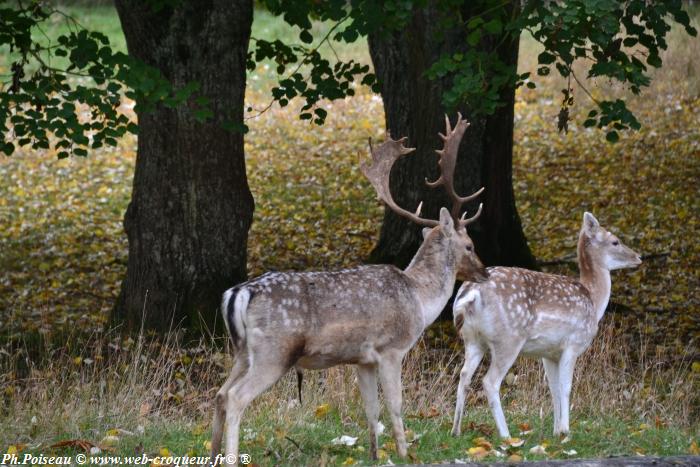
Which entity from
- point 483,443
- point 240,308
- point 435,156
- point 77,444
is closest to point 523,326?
point 483,443

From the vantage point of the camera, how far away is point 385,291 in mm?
6211

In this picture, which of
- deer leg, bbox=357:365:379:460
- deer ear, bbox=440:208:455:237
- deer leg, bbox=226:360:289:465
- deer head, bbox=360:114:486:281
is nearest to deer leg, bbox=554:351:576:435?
deer head, bbox=360:114:486:281

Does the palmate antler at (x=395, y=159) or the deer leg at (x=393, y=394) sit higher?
the palmate antler at (x=395, y=159)

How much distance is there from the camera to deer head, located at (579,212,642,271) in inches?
316

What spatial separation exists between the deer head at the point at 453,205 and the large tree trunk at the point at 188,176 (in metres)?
2.83

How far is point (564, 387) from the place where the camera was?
7160 millimetres

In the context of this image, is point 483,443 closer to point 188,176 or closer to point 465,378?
point 465,378

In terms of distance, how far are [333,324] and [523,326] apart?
1.72 meters

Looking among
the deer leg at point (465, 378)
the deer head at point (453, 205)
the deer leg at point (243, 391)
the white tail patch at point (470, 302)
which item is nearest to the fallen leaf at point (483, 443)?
the deer leg at point (465, 378)

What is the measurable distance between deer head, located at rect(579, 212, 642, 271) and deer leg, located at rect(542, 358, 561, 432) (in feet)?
3.09

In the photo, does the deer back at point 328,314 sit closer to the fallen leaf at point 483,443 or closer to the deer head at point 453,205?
the deer head at point 453,205

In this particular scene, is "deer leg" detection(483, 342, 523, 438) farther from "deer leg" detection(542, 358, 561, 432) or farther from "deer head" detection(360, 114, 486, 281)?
"deer head" detection(360, 114, 486, 281)

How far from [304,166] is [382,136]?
5.01 ft

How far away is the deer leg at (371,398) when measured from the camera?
20.2 ft
